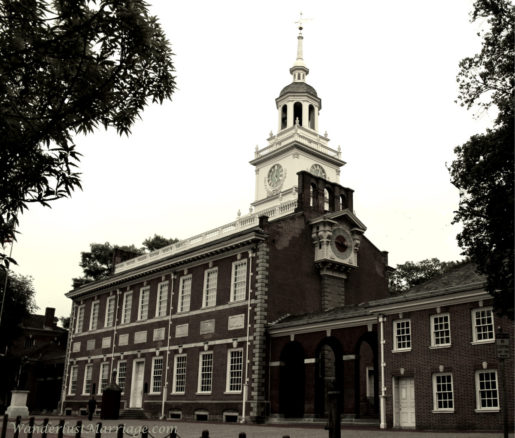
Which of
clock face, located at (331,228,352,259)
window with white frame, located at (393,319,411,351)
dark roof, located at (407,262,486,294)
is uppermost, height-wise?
clock face, located at (331,228,352,259)

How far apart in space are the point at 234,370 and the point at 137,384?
10.4 metres

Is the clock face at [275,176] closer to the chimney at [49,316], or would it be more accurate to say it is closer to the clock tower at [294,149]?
the clock tower at [294,149]

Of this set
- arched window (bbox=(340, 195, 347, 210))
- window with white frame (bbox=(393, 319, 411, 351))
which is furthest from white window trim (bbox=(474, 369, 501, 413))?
arched window (bbox=(340, 195, 347, 210))

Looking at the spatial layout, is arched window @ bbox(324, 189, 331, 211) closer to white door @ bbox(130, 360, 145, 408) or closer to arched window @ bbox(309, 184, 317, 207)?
arched window @ bbox(309, 184, 317, 207)

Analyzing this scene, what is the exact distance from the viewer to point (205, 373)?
119 ft

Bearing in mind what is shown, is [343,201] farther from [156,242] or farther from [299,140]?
[156,242]

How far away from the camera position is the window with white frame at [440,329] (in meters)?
24.2

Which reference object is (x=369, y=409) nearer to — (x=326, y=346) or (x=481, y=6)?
(x=326, y=346)

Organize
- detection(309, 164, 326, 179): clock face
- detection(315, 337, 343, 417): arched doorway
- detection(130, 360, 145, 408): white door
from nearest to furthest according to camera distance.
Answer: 1. detection(315, 337, 343, 417): arched doorway
2. detection(130, 360, 145, 408): white door
3. detection(309, 164, 326, 179): clock face

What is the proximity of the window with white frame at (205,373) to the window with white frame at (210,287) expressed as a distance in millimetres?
3056

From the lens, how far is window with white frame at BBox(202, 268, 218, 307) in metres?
37.5

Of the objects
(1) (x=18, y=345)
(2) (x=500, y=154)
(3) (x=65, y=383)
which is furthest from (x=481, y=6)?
(1) (x=18, y=345)

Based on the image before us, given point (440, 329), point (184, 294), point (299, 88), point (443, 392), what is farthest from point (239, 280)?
point (299, 88)

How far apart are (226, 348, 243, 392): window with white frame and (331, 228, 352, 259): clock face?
8.44m
